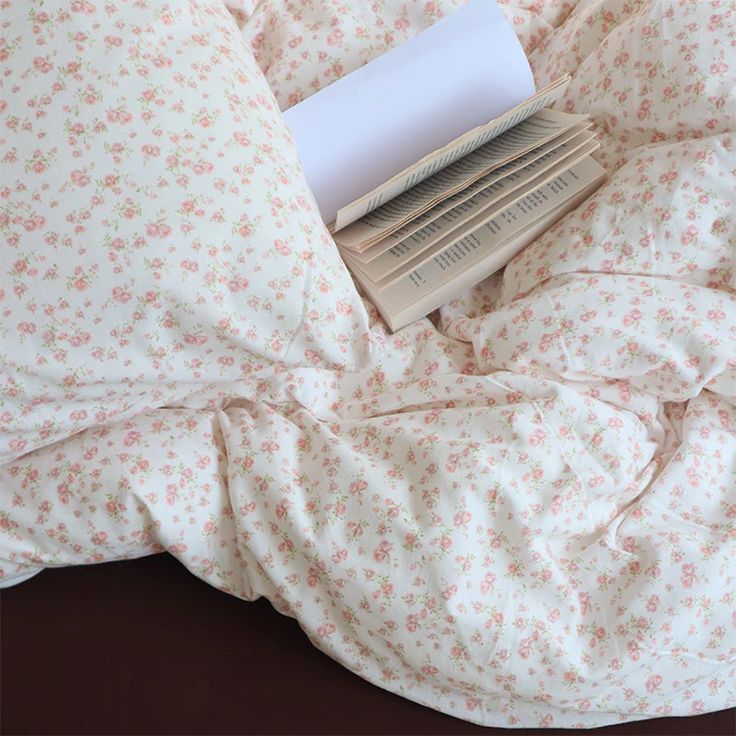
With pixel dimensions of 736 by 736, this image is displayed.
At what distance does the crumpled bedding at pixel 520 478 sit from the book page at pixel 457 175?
0.09 m

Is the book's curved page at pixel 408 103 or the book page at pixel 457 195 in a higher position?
the book's curved page at pixel 408 103

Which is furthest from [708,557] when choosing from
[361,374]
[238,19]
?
[238,19]

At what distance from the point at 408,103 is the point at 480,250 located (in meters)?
0.18

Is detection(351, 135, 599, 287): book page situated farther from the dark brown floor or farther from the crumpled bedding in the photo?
the dark brown floor

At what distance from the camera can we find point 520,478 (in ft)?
2.68

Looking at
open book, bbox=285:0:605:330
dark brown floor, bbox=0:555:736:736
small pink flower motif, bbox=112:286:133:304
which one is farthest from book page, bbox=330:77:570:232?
dark brown floor, bbox=0:555:736:736

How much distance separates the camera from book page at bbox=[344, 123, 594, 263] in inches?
37.5

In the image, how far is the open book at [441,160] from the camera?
97cm

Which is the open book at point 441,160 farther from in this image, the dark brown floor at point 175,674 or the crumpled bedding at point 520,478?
the dark brown floor at point 175,674

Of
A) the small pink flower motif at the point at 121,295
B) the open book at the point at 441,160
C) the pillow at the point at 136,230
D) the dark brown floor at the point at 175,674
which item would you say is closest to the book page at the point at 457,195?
the open book at the point at 441,160

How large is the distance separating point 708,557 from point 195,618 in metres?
0.46

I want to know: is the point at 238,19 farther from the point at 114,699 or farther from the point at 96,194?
the point at 114,699

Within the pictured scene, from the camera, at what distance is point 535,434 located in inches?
32.8

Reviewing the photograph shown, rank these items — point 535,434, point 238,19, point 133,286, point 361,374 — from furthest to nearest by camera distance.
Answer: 1. point 238,19
2. point 361,374
3. point 535,434
4. point 133,286
